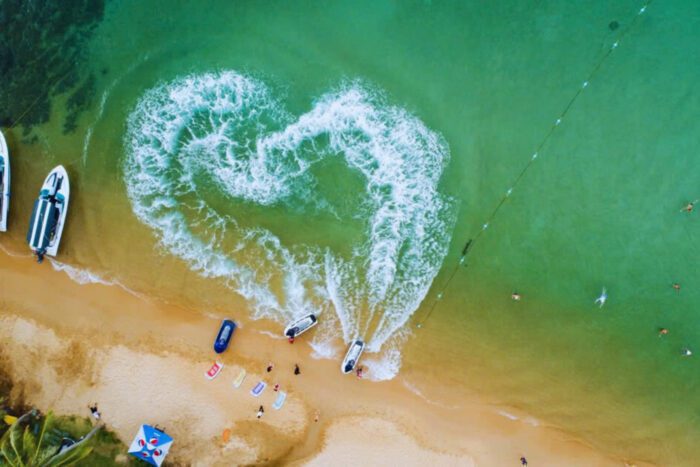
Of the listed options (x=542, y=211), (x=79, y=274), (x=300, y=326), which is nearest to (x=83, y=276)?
(x=79, y=274)

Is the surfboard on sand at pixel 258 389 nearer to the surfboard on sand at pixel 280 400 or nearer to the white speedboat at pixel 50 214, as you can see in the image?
the surfboard on sand at pixel 280 400

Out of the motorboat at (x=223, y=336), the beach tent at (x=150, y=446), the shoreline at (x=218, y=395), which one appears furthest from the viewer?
the shoreline at (x=218, y=395)

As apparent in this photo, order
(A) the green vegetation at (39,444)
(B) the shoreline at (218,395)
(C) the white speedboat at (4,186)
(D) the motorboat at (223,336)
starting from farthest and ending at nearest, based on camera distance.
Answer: (C) the white speedboat at (4,186) → (B) the shoreline at (218,395) → (D) the motorboat at (223,336) → (A) the green vegetation at (39,444)

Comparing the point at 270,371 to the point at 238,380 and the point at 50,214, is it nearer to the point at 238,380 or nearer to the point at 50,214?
the point at 238,380

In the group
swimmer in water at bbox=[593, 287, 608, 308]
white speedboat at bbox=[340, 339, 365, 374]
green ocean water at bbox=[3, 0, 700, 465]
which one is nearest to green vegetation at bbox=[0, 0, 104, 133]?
green ocean water at bbox=[3, 0, 700, 465]

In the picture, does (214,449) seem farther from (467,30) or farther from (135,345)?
(467,30)

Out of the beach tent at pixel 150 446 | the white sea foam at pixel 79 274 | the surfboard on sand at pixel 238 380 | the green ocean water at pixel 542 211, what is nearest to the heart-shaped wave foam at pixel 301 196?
the green ocean water at pixel 542 211
